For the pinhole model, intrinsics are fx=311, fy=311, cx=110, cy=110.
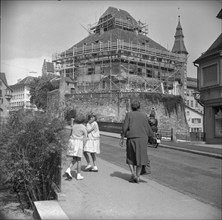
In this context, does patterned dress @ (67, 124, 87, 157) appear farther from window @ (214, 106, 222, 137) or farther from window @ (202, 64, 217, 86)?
window @ (202, 64, 217, 86)

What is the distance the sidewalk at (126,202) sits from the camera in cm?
468

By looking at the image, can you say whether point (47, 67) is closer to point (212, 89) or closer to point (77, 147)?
point (212, 89)

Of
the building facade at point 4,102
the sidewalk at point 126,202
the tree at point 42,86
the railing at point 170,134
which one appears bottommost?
the sidewalk at point 126,202

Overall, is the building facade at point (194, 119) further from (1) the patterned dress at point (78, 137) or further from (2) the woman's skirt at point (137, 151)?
(2) the woman's skirt at point (137, 151)

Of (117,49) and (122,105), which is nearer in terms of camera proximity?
(122,105)

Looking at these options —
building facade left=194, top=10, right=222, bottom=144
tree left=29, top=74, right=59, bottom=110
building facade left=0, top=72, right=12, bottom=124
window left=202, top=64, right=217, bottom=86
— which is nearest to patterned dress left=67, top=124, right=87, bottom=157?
building facade left=0, top=72, right=12, bottom=124

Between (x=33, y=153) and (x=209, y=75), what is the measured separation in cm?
2036

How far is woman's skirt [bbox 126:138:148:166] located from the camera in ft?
21.8

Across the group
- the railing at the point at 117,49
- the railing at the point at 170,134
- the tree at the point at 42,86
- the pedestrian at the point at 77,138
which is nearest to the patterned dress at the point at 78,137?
the pedestrian at the point at 77,138

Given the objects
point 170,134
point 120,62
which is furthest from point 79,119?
point 120,62

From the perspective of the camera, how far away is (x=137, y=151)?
21.8ft

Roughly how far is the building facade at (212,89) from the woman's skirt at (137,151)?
16672 millimetres

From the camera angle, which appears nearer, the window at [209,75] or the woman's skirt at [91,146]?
the woman's skirt at [91,146]

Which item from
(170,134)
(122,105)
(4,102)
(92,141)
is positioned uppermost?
(122,105)
